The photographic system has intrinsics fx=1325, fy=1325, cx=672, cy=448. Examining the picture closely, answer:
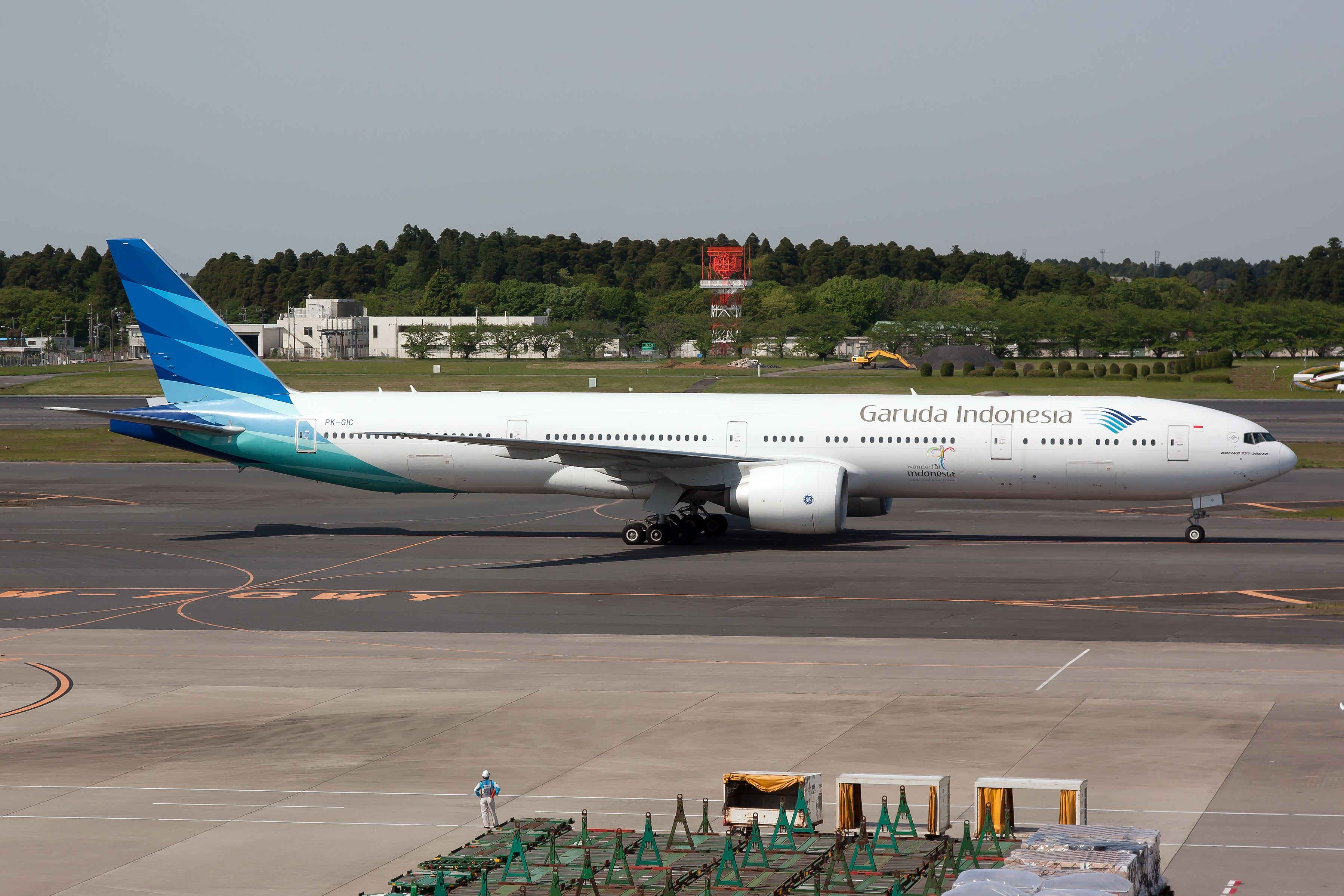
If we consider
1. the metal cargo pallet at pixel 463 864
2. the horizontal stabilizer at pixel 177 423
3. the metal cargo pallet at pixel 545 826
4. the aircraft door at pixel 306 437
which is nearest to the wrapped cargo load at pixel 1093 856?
the metal cargo pallet at pixel 545 826

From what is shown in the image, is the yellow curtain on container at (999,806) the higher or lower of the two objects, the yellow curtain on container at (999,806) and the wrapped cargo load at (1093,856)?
the lower

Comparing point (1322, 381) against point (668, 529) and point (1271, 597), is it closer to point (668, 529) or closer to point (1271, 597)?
point (668, 529)

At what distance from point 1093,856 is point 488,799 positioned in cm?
717

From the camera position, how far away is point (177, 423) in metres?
44.8

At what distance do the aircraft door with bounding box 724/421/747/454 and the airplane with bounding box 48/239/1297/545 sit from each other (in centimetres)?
7

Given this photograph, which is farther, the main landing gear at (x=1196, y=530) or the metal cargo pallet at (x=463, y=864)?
the main landing gear at (x=1196, y=530)

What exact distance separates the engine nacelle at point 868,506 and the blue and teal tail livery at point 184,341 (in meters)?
19.8

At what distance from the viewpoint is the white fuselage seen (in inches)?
1647

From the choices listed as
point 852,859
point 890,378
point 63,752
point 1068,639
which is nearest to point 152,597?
point 63,752

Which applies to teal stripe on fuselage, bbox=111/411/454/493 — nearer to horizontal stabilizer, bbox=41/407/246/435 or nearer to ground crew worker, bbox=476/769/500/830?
horizontal stabilizer, bbox=41/407/246/435

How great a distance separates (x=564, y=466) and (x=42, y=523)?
62.7 feet

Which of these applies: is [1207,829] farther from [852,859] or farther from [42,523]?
[42,523]

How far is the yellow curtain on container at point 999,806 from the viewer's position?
16.0 meters

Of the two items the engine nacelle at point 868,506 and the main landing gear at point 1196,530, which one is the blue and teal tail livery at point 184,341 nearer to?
the engine nacelle at point 868,506
